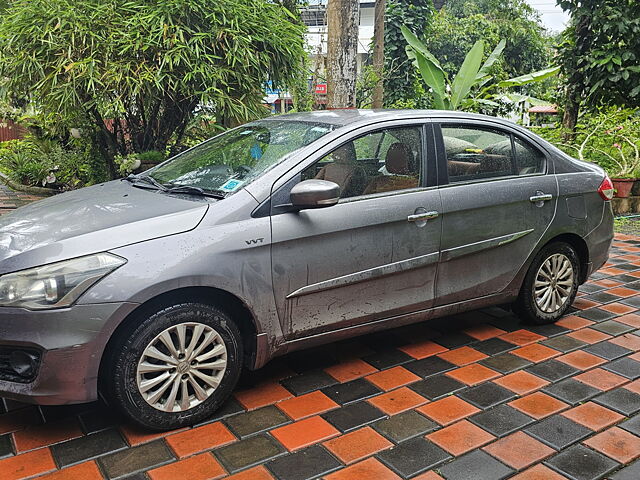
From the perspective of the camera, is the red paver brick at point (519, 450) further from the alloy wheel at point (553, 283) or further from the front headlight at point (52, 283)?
the front headlight at point (52, 283)

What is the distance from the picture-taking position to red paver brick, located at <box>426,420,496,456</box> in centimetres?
282

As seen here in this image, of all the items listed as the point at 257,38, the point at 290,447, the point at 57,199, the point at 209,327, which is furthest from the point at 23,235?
the point at 257,38

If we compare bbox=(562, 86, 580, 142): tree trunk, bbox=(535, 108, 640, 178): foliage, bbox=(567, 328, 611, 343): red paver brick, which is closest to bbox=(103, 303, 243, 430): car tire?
bbox=(567, 328, 611, 343): red paver brick

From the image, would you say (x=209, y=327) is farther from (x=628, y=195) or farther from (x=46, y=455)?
(x=628, y=195)

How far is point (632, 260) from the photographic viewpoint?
6355 millimetres

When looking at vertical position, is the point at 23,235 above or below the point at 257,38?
below

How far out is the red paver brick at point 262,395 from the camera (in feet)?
10.5

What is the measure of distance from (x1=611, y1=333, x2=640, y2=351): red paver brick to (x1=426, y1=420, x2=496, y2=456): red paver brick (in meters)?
1.67

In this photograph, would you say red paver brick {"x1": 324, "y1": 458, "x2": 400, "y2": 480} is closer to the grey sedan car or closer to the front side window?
the grey sedan car

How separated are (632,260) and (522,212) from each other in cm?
301

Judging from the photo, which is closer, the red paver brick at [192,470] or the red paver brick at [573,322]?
the red paver brick at [192,470]

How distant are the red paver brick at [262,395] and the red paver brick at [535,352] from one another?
1.58 meters

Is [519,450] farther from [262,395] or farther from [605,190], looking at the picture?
[605,190]

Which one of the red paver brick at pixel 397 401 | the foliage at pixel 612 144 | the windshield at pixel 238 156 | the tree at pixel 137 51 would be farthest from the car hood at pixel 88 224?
the foliage at pixel 612 144
